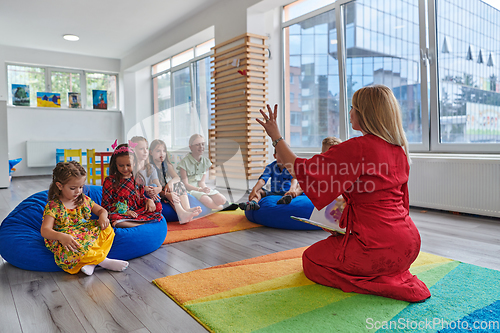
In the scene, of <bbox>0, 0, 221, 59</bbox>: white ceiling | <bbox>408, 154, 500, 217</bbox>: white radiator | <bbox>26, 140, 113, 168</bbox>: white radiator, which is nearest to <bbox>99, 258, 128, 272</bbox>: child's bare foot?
<bbox>408, 154, 500, 217</bbox>: white radiator

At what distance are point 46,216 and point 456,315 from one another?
6.33 feet

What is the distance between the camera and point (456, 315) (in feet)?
4.64

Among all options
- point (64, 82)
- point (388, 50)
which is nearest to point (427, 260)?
point (388, 50)

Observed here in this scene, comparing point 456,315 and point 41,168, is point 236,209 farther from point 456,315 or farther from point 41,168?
point 41,168

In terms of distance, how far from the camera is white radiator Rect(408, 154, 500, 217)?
3.21 meters

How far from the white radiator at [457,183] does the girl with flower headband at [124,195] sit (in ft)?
8.69

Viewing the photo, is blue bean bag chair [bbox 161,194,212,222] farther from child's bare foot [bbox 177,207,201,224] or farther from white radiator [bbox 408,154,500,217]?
white radiator [bbox 408,154,500,217]

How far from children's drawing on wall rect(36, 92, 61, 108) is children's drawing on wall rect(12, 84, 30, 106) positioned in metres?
0.22

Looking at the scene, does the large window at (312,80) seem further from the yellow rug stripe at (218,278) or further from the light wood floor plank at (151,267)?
the light wood floor plank at (151,267)

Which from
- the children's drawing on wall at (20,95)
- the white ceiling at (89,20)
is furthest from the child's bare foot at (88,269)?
the children's drawing on wall at (20,95)

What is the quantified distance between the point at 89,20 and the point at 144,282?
5667 mm

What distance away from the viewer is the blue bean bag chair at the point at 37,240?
2.00 meters

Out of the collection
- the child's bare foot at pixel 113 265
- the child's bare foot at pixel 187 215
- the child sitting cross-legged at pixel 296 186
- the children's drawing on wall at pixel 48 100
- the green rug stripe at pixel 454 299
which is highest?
the children's drawing on wall at pixel 48 100

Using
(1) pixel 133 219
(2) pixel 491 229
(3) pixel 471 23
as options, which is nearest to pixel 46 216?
(1) pixel 133 219
